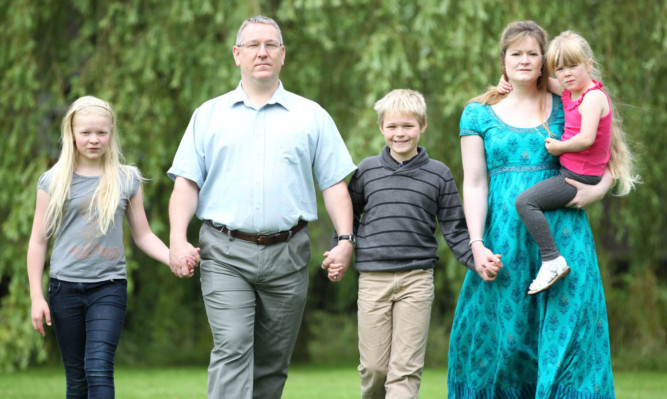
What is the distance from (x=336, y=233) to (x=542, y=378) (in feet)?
3.95

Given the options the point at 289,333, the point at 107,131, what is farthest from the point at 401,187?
the point at 107,131

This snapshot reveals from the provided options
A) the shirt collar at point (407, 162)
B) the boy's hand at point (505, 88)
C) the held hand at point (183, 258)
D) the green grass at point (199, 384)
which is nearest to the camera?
the held hand at point (183, 258)

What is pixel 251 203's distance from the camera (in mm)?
4266

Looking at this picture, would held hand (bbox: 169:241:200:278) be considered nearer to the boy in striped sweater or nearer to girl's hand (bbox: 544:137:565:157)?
the boy in striped sweater

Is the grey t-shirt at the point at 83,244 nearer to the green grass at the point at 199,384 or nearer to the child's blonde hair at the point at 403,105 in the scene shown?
the child's blonde hair at the point at 403,105

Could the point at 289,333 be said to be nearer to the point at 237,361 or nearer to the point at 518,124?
the point at 237,361

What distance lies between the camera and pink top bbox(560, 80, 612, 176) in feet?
13.2

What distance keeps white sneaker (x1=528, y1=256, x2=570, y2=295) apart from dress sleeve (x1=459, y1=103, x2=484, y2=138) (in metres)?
0.70

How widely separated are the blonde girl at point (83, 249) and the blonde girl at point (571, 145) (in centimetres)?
158

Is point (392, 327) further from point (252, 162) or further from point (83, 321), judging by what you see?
point (83, 321)

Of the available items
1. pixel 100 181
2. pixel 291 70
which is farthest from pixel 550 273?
pixel 291 70

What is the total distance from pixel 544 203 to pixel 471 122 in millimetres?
540

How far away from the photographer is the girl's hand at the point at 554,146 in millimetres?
4004

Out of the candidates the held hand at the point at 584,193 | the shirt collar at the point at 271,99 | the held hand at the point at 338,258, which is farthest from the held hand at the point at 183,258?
the held hand at the point at 584,193
